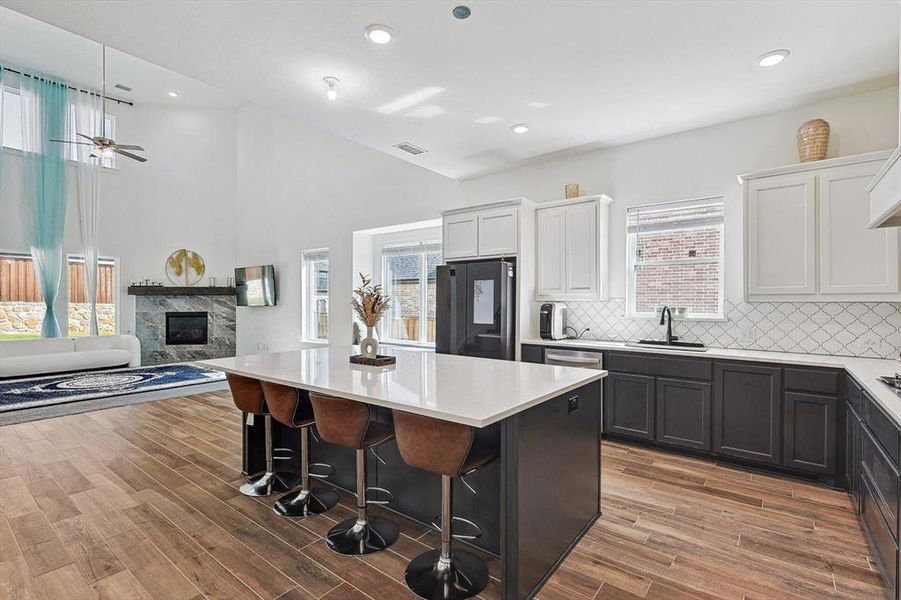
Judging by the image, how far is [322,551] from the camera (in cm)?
226

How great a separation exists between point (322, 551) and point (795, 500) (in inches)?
118

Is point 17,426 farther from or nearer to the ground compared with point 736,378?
nearer to the ground

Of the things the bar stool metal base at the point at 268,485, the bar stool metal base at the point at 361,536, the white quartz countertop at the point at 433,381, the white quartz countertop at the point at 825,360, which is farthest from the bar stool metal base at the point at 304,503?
the white quartz countertop at the point at 825,360

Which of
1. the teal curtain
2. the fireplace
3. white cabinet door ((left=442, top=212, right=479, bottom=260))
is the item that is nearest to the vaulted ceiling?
white cabinet door ((left=442, top=212, right=479, bottom=260))

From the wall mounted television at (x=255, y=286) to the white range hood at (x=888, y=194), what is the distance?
27.4ft

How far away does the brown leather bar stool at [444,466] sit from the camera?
6.04 ft

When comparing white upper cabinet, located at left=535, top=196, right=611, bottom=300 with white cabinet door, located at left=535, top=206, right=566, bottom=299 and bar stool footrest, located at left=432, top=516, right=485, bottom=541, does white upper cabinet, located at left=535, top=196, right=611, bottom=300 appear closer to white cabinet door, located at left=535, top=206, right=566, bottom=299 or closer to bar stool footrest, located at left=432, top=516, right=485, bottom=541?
white cabinet door, located at left=535, top=206, right=566, bottom=299

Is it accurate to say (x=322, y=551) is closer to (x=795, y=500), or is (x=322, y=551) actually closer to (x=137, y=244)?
(x=795, y=500)

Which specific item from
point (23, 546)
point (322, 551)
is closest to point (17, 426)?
point (23, 546)

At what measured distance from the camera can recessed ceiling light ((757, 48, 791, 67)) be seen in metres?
2.81

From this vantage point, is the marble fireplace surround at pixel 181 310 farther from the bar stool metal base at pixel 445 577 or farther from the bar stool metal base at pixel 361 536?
the bar stool metal base at pixel 445 577

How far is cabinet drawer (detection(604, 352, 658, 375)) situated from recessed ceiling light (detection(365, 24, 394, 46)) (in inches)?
121

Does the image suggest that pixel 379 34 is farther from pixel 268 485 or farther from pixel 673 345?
pixel 673 345

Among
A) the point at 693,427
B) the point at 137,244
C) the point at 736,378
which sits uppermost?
the point at 137,244
